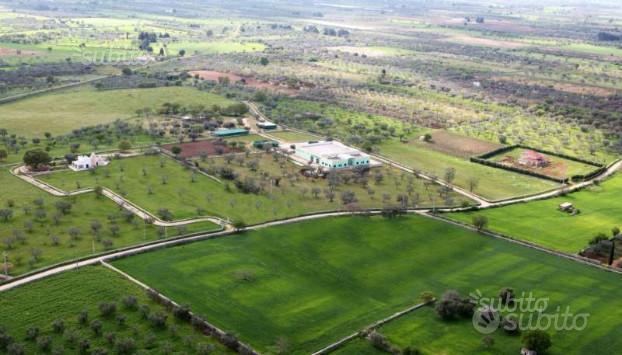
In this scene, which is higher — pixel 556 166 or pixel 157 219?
pixel 556 166

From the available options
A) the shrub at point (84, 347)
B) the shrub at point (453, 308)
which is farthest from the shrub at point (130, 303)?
the shrub at point (453, 308)

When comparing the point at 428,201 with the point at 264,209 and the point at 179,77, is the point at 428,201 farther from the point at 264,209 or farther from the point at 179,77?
the point at 179,77

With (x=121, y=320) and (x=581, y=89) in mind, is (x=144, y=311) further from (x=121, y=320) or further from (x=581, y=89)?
(x=581, y=89)

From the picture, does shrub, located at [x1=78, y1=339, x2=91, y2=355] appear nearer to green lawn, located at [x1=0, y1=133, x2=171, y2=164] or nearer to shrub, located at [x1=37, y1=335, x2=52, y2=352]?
shrub, located at [x1=37, y1=335, x2=52, y2=352]

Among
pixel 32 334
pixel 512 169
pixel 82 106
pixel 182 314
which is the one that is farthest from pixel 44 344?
pixel 82 106

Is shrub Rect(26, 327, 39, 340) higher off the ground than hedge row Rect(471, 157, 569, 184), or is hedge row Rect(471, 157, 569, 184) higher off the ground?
hedge row Rect(471, 157, 569, 184)

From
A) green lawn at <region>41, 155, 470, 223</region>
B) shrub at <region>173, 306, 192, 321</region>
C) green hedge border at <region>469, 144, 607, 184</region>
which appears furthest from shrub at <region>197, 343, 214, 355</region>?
green hedge border at <region>469, 144, 607, 184</region>

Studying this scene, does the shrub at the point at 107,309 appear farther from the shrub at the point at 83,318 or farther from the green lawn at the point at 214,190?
the green lawn at the point at 214,190
